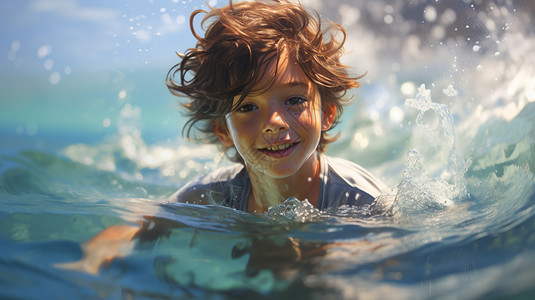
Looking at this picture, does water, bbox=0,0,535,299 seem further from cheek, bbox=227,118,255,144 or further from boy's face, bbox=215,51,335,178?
cheek, bbox=227,118,255,144

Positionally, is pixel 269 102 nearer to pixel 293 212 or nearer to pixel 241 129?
pixel 241 129

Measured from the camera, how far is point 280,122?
2064 mm

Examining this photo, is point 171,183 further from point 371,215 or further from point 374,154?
point 371,215

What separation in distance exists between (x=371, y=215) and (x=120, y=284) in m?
1.03

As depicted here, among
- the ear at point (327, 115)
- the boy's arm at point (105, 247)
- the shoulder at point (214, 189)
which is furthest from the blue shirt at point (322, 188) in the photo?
the boy's arm at point (105, 247)

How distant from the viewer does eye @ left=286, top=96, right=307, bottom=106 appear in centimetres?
213

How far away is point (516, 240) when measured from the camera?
4.87ft

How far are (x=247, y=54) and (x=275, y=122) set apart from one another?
316 mm

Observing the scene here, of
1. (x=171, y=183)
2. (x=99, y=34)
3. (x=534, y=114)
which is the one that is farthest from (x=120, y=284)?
(x=99, y=34)

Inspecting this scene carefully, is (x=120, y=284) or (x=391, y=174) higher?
(x=391, y=174)

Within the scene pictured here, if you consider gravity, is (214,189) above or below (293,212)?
above

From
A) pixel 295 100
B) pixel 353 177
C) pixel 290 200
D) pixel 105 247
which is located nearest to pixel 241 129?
pixel 295 100

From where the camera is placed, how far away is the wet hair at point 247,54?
217 centimetres

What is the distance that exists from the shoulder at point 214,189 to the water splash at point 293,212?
1.54 feet
